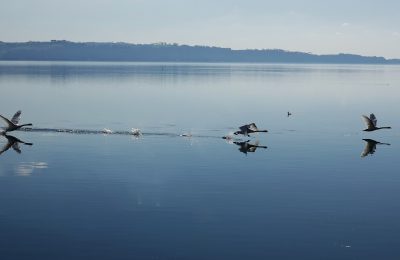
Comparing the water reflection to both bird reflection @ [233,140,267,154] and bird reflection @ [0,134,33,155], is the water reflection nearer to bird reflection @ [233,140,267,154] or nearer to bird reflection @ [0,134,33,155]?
bird reflection @ [0,134,33,155]

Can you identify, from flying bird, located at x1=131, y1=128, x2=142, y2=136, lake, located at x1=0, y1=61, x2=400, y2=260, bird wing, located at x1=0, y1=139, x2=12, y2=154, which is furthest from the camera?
flying bird, located at x1=131, y1=128, x2=142, y2=136

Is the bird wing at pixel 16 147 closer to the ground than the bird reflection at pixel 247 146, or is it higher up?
closer to the ground

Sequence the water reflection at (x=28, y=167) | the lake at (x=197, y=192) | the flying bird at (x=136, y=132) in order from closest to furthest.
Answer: the lake at (x=197, y=192) < the water reflection at (x=28, y=167) < the flying bird at (x=136, y=132)

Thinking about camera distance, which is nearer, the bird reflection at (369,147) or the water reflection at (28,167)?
the water reflection at (28,167)

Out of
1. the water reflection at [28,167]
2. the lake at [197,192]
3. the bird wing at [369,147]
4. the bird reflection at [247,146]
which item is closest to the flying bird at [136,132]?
the lake at [197,192]

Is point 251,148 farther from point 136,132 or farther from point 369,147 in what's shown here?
point 136,132

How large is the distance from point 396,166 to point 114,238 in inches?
1141

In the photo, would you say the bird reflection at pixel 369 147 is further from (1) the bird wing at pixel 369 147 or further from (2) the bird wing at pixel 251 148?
(2) the bird wing at pixel 251 148

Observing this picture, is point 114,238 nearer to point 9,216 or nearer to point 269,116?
point 9,216

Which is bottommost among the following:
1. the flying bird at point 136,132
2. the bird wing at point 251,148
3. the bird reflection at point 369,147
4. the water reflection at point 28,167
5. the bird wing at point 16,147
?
the water reflection at point 28,167

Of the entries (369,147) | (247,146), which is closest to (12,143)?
(247,146)

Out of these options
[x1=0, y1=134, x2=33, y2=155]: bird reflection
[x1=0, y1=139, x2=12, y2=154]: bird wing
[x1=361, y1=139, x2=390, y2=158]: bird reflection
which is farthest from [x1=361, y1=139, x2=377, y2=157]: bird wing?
[x1=0, y1=139, x2=12, y2=154]: bird wing

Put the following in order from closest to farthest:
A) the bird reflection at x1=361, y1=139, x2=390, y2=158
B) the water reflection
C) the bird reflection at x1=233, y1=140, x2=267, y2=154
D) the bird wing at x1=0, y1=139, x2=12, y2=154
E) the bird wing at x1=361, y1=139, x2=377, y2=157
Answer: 1. the water reflection
2. the bird wing at x1=0, y1=139, x2=12, y2=154
3. the bird reflection at x1=361, y1=139, x2=390, y2=158
4. the bird wing at x1=361, y1=139, x2=377, y2=157
5. the bird reflection at x1=233, y1=140, x2=267, y2=154

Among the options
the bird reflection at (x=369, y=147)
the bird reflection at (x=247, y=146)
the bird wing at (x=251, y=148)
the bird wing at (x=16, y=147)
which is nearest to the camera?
the bird wing at (x=16, y=147)
